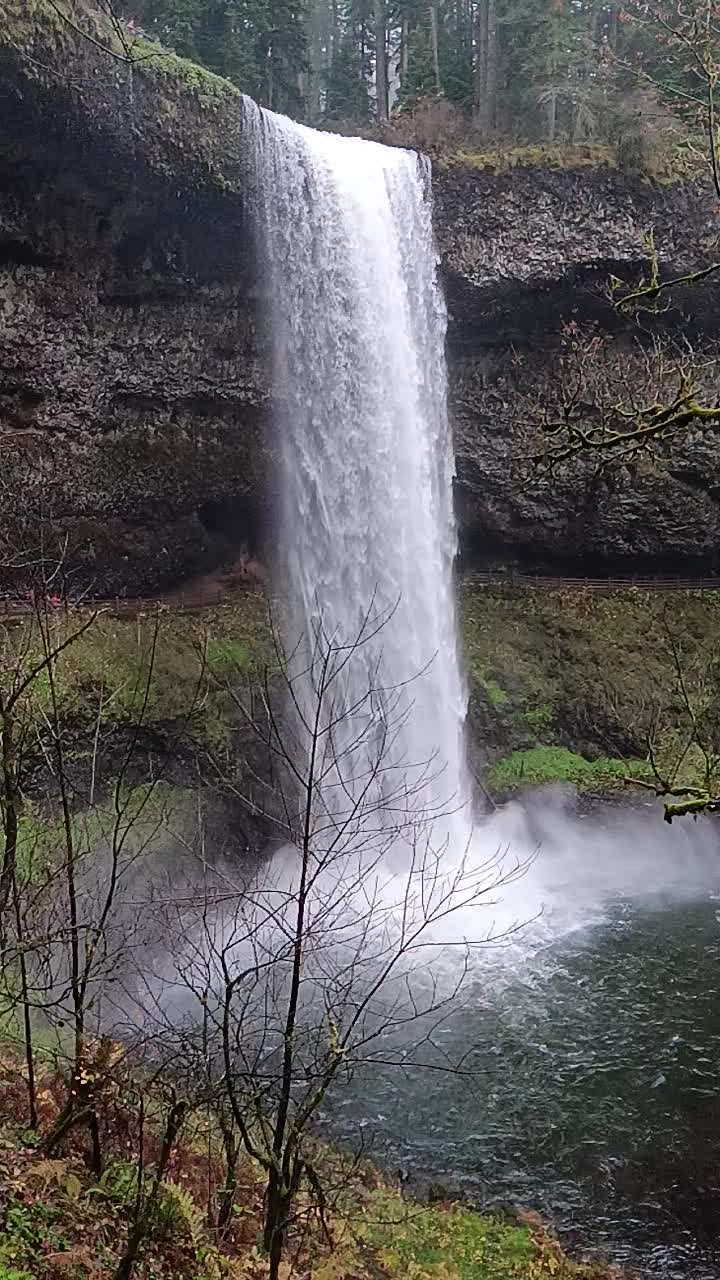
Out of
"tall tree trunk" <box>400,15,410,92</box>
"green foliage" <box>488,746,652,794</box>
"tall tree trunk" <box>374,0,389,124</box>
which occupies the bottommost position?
"green foliage" <box>488,746,652,794</box>

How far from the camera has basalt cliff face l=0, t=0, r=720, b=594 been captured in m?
12.8

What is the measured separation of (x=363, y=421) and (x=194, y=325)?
3336 millimetres

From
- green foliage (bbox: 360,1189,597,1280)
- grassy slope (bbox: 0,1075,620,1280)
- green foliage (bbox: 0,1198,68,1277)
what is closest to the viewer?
green foliage (bbox: 0,1198,68,1277)

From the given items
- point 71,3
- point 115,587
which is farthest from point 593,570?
point 71,3

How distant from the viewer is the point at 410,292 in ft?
55.4

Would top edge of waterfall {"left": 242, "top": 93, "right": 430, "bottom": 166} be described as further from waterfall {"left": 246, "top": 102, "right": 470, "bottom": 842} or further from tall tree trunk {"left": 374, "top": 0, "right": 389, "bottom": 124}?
tall tree trunk {"left": 374, "top": 0, "right": 389, "bottom": 124}

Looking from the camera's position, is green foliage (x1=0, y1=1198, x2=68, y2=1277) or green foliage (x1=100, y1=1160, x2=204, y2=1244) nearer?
green foliage (x1=0, y1=1198, x2=68, y2=1277)

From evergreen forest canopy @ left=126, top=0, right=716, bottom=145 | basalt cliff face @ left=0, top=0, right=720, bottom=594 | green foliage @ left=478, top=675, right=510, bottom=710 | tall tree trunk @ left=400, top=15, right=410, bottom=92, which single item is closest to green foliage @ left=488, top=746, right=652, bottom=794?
green foliage @ left=478, top=675, right=510, bottom=710

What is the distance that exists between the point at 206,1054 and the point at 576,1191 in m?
4.49

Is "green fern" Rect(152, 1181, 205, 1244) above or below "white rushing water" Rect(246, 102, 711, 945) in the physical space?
below

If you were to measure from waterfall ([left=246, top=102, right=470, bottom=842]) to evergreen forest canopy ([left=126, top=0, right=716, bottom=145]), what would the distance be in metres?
5.60

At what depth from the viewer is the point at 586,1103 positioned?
8945 millimetres

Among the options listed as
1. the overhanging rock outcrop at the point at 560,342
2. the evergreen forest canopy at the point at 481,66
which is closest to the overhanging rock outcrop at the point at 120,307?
the overhanging rock outcrop at the point at 560,342

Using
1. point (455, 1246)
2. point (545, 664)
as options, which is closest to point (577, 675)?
point (545, 664)
